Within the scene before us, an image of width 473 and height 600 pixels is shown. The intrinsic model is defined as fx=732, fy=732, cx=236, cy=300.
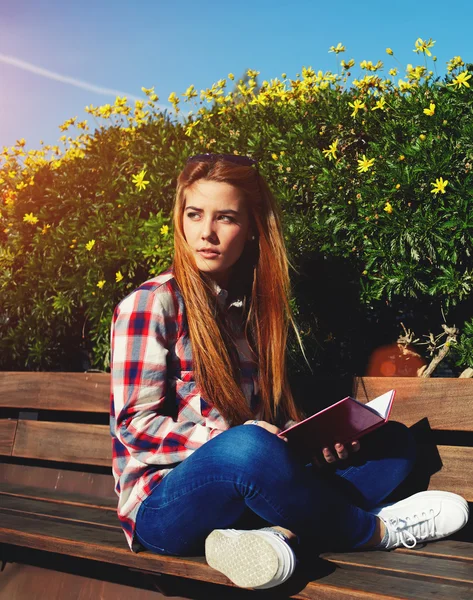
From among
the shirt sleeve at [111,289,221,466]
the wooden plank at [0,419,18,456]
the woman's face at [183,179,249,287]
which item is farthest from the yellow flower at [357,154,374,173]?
the wooden plank at [0,419,18,456]

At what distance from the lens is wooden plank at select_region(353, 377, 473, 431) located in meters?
2.71

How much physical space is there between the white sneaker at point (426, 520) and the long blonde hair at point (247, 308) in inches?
20.7

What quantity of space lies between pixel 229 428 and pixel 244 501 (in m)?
0.25

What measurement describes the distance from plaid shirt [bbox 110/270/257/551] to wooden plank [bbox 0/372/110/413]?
997 millimetres

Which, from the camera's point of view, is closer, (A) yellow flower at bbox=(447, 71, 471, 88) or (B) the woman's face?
(B) the woman's face

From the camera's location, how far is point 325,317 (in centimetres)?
331

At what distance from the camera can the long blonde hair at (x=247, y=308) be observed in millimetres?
2428

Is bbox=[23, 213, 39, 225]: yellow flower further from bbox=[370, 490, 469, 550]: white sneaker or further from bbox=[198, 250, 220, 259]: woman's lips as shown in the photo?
bbox=[370, 490, 469, 550]: white sneaker

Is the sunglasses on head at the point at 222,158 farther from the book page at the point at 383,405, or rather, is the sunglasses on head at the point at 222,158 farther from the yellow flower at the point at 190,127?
the yellow flower at the point at 190,127

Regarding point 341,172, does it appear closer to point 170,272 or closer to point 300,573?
point 170,272

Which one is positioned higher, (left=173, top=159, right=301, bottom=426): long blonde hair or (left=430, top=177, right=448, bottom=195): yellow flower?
(left=430, top=177, right=448, bottom=195): yellow flower

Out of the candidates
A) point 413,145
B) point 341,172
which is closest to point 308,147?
point 341,172

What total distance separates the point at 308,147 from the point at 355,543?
1.80 meters

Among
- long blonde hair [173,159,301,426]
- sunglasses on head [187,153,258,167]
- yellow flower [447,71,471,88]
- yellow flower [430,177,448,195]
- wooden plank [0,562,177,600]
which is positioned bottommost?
wooden plank [0,562,177,600]
